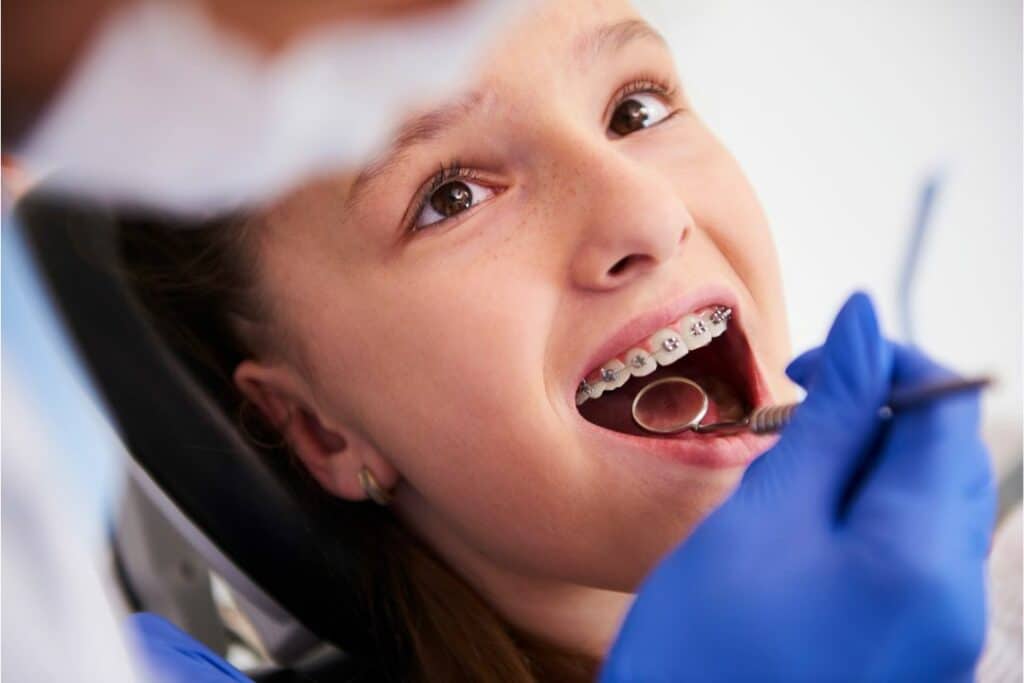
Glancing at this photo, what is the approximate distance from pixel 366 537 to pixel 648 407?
0.30 meters

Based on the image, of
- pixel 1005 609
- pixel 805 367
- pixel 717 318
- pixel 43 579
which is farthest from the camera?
pixel 1005 609

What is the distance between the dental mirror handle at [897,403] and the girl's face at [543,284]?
78mm

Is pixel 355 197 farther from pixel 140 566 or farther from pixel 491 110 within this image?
pixel 140 566

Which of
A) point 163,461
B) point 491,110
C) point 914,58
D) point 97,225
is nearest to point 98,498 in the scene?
point 163,461

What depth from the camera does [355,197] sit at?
2.29 feet

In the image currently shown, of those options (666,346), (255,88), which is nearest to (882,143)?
(666,346)

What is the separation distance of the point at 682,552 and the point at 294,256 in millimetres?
372

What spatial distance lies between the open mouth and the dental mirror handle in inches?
2.4

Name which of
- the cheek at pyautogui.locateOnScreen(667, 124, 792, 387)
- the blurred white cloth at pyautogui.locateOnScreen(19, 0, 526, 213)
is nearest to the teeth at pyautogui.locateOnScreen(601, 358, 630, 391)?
the cheek at pyautogui.locateOnScreen(667, 124, 792, 387)

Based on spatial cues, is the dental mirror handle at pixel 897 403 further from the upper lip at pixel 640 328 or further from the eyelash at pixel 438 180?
the eyelash at pixel 438 180

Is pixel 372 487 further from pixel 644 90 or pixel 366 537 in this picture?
pixel 644 90

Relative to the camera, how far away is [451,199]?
2.35ft

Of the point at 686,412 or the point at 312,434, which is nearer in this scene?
the point at 686,412

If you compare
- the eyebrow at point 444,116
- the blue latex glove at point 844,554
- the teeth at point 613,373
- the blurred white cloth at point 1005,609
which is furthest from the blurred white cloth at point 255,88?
the blurred white cloth at point 1005,609
